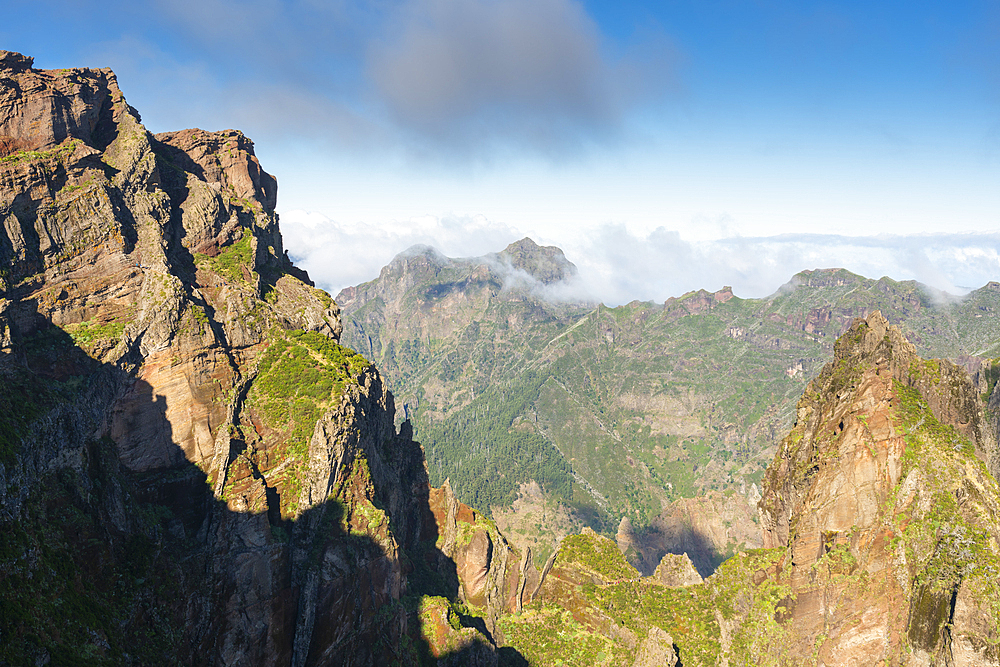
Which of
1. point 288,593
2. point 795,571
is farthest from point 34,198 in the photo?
point 795,571

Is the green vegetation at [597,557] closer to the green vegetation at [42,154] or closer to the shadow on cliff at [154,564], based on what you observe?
the shadow on cliff at [154,564]

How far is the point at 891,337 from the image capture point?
6212 cm

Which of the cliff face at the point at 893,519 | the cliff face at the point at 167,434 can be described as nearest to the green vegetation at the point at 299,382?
the cliff face at the point at 167,434

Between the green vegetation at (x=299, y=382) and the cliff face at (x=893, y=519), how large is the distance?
63060 mm

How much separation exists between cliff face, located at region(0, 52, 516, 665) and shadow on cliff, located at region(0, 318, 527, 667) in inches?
7.9

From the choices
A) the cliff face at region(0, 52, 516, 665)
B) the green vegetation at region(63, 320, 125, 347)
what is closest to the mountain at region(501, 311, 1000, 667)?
the cliff face at region(0, 52, 516, 665)

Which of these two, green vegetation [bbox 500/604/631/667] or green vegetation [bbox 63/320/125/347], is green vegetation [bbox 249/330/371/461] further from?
green vegetation [bbox 500/604/631/667]

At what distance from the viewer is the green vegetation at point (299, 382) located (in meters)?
61.1

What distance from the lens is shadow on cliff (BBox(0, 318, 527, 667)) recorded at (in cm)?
3347

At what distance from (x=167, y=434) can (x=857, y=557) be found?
81.2 metres

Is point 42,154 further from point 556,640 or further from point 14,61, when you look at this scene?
point 556,640

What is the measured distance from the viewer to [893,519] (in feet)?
185

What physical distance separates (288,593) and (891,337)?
77.4 meters

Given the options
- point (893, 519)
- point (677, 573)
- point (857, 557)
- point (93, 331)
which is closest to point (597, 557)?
point (677, 573)
